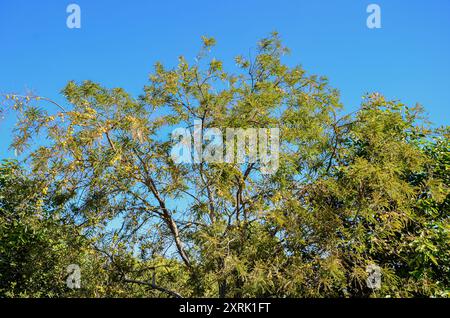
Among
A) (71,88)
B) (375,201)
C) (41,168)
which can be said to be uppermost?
(71,88)

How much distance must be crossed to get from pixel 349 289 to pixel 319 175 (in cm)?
165

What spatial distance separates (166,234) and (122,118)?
1.84 m

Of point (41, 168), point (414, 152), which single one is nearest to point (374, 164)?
point (414, 152)

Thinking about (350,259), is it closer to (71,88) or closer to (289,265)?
(289,265)

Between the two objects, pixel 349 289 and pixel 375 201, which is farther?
pixel 349 289

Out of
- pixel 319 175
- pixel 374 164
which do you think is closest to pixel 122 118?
pixel 319 175

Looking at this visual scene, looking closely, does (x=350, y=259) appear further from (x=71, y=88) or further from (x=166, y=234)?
(x=71, y=88)

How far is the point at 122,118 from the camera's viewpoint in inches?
269

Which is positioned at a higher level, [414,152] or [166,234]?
[414,152]

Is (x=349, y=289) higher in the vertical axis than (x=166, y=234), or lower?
lower
